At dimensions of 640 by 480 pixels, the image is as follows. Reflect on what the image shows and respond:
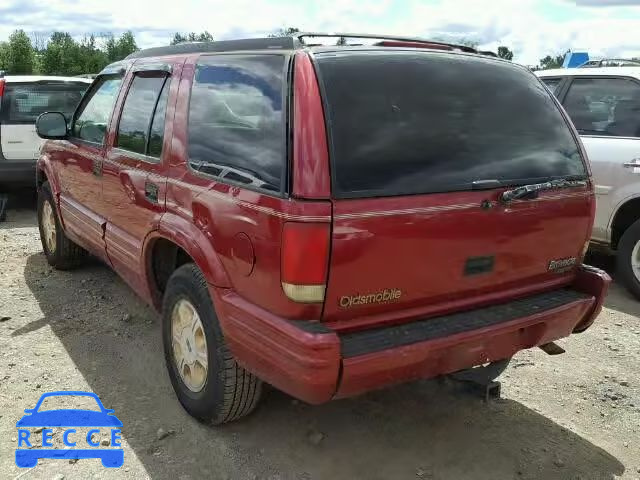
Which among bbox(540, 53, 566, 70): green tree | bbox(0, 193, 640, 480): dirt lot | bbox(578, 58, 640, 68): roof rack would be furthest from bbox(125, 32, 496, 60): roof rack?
bbox(540, 53, 566, 70): green tree

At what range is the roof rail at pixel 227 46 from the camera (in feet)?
9.19

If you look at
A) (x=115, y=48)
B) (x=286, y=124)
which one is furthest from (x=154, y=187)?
(x=115, y=48)

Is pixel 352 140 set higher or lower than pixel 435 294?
higher

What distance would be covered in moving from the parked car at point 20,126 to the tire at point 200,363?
17.2ft

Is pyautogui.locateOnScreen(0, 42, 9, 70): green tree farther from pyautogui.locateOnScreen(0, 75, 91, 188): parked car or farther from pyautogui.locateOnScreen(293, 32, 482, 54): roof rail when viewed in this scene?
pyautogui.locateOnScreen(293, 32, 482, 54): roof rail

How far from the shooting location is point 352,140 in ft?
8.16

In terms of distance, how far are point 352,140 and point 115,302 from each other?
311 centimetres

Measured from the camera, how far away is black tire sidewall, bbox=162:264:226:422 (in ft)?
9.61

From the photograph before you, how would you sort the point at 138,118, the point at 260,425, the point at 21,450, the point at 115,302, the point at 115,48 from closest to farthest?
1. the point at 21,450
2. the point at 260,425
3. the point at 138,118
4. the point at 115,302
5. the point at 115,48

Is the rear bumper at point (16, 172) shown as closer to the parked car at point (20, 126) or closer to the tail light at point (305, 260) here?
the parked car at point (20, 126)

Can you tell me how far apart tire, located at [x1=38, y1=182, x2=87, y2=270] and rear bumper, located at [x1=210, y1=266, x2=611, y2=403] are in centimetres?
304

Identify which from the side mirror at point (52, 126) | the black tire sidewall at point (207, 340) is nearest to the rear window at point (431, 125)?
the black tire sidewall at point (207, 340)

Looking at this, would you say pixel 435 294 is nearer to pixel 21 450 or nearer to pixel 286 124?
pixel 286 124

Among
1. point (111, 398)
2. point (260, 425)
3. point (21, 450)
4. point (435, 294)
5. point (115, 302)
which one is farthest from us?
point (115, 302)
